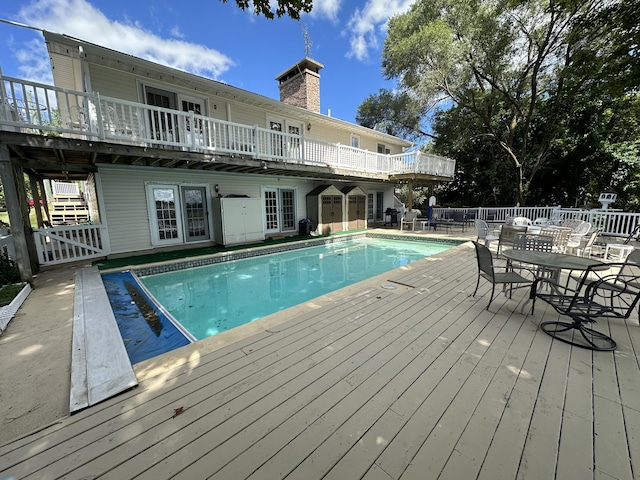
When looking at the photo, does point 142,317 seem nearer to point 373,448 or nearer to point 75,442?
point 75,442

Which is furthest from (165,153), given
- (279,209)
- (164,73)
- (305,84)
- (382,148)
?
(382,148)

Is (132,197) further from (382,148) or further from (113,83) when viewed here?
(382,148)

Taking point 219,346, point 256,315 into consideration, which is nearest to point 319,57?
point 256,315

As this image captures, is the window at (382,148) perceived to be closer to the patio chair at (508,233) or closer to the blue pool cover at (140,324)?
the patio chair at (508,233)

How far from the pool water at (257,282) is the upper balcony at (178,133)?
9.86 feet

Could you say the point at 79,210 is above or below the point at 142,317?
above

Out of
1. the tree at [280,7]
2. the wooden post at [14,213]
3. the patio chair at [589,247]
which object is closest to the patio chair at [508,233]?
the patio chair at [589,247]

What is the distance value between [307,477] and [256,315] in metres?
3.38

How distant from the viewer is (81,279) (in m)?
5.09

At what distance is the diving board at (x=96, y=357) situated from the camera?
1.95 metres

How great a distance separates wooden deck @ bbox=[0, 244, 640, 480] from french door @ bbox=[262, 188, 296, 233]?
8.06 metres

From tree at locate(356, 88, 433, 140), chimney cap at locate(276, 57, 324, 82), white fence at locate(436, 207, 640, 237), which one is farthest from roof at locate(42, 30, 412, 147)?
white fence at locate(436, 207, 640, 237)

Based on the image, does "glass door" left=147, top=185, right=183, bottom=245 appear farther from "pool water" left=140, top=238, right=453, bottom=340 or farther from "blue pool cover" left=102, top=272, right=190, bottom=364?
"blue pool cover" left=102, top=272, right=190, bottom=364

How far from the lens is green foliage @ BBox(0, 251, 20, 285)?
4363mm
